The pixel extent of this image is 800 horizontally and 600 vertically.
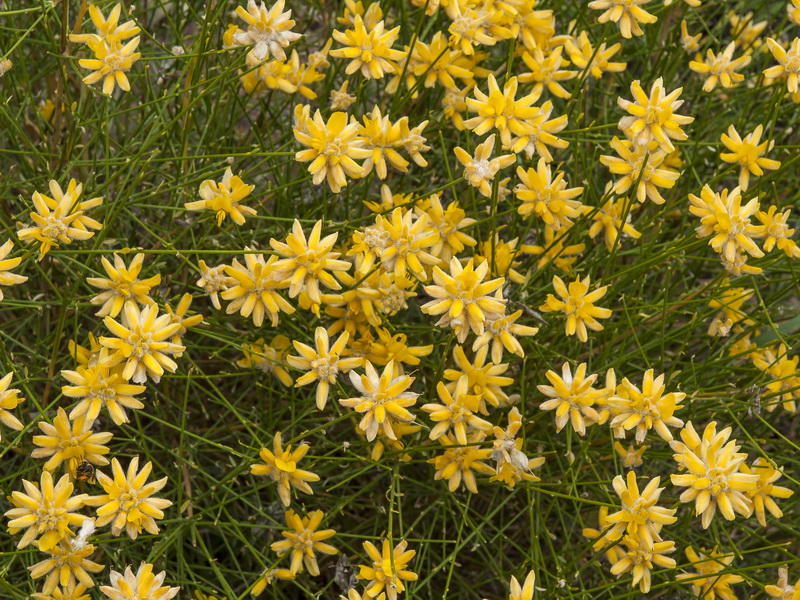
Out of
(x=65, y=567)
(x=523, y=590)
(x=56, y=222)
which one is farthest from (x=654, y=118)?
(x=65, y=567)

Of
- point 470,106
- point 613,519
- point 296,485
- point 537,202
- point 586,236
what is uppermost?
point 470,106

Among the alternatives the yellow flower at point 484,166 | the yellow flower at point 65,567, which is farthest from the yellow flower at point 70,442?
the yellow flower at point 484,166

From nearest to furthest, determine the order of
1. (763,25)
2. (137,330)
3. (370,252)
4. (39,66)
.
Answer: (137,330)
(370,252)
(39,66)
(763,25)

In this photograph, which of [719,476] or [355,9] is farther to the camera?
[355,9]

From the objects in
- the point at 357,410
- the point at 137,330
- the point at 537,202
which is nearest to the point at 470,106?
the point at 537,202

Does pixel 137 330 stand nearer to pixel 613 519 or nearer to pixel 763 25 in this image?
pixel 613 519

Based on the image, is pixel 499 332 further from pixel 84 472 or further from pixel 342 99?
pixel 84 472
